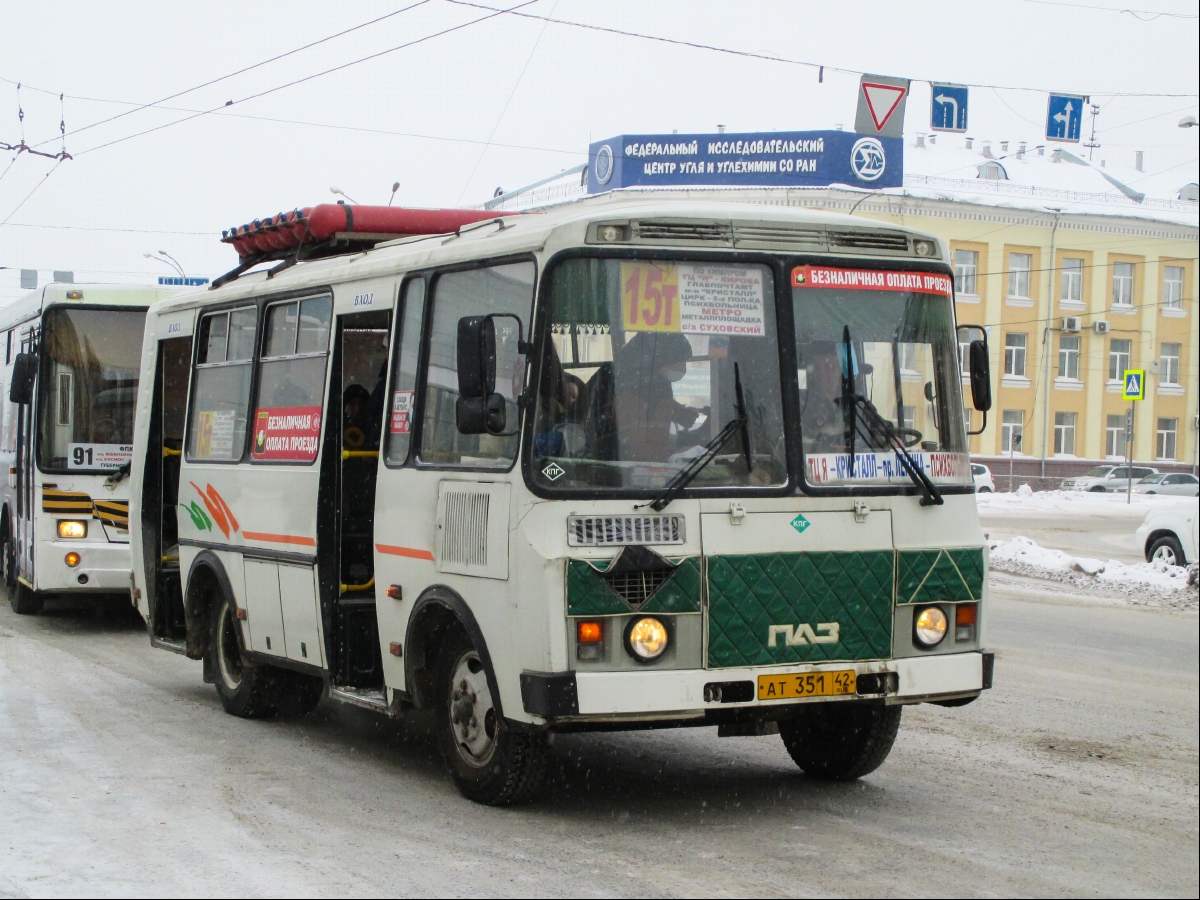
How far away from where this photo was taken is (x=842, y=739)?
7512 millimetres

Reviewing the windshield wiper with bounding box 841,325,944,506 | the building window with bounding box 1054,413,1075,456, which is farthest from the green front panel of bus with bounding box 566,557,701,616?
the building window with bounding box 1054,413,1075,456

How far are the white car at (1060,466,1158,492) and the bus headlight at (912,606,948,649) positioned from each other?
4997 centimetres

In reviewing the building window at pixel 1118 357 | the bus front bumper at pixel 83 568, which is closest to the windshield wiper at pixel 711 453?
the bus front bumper at pixel 83 568

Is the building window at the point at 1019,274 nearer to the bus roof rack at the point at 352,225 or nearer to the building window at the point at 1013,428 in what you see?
the building window at the point at 1013,428

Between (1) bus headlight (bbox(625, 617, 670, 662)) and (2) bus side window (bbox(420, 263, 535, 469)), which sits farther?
(2) bus side window (bbox(420, 263, 535, 469))

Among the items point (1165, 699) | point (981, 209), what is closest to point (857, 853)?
point (1165, 699)

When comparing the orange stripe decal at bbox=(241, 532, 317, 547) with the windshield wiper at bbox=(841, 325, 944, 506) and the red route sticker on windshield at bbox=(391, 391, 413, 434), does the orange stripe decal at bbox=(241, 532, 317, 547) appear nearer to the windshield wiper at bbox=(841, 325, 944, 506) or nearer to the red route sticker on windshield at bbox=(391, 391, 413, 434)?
the red route sticker on windshield at bbox=(391, 391, 413, 434)

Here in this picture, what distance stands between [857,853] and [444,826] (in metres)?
1.74

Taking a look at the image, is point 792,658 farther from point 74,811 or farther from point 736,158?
point 736,158

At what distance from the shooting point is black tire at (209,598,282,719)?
9.72 m

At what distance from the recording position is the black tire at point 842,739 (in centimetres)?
734

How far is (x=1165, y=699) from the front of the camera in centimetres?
1025

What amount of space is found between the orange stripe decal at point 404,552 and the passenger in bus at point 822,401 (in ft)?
6.08

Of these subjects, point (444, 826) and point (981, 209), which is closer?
point (444, 826)
